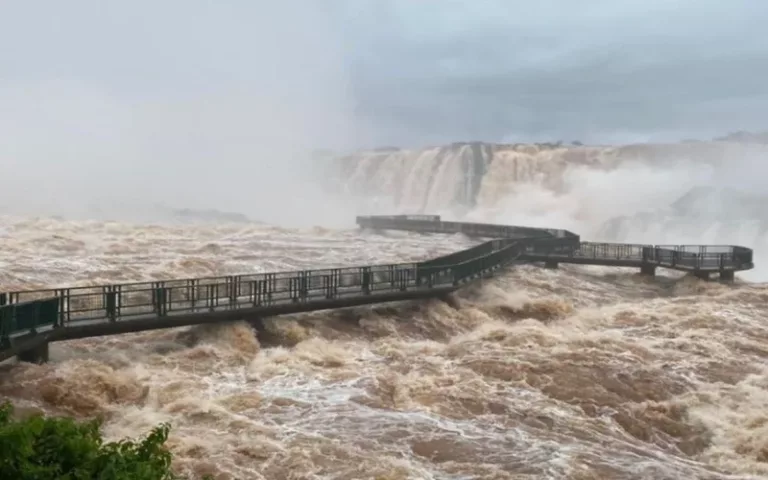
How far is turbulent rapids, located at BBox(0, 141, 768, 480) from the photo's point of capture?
40.1 ft

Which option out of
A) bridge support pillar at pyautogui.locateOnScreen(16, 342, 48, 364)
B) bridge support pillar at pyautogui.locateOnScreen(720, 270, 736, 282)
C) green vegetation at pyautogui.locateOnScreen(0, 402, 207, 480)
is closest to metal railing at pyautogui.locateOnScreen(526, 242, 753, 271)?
bridge support pillar at pyautogui.locateOnScreen(720, 270, 736, 282)

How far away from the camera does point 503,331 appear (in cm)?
2014

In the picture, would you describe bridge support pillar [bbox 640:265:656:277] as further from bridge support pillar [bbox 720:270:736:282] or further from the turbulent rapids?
the turbulent rapids

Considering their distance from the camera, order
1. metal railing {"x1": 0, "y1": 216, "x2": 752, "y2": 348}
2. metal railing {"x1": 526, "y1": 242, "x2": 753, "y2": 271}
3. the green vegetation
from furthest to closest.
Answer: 1. metal railing {"x1": 526, "y1": 242, "x2": 753, "y2": 271}
2. metal railing {"x1": 0, "y1": 216, "x2": 752, "y2": 348}
3. the green vegetation

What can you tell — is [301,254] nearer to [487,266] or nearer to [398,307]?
[487,266]

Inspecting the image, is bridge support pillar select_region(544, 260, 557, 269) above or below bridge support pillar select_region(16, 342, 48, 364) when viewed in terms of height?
above

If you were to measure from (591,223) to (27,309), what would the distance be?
177ft

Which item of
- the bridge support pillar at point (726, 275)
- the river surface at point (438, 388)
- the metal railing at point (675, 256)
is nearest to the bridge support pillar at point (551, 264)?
the metal railing at point (675, 256)

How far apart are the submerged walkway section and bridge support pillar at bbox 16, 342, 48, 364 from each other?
2 cm

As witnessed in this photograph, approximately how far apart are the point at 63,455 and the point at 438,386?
409 inches

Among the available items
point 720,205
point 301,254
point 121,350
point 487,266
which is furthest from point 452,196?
point 121,350

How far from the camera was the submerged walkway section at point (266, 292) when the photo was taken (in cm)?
1538

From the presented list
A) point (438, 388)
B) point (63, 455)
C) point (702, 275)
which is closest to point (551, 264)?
point (702, 275)

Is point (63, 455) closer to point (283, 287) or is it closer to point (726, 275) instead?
point (283, 287)
